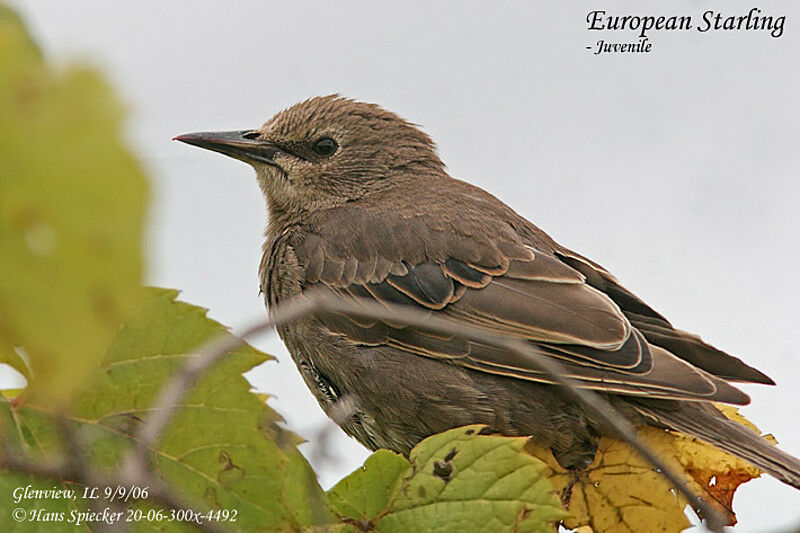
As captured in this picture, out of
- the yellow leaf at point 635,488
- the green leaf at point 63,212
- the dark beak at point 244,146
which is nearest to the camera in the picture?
the green leaf at point 63,212

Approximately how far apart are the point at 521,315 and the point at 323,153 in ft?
5.53

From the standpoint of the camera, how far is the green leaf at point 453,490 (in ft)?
6.43

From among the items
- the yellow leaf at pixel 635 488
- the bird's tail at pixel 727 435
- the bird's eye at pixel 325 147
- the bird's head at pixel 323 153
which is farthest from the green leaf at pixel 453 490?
the bird's eye at pixel 325 147

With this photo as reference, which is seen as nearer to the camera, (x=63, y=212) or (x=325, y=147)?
(x=63, y=212)

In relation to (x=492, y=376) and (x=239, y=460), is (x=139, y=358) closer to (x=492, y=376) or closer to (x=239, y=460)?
(x=239, y=460)

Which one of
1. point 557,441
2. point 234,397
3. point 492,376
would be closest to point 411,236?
point 492,376

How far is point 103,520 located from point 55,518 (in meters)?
0.78

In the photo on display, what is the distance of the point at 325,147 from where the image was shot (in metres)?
5.19

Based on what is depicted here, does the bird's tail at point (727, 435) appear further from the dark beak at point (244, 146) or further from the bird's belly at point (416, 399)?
the dark beak at point (244, 146)

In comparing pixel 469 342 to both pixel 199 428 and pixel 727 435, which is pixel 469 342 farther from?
pixel 199 428

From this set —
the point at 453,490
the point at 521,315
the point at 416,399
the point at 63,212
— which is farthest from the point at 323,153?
the point at 63,212

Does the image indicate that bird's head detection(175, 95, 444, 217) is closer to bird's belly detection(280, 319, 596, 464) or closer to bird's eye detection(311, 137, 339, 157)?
bird's eye detection(311, 137, 339, 157)

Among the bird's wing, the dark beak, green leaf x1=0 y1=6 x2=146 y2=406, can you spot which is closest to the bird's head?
the dark beak

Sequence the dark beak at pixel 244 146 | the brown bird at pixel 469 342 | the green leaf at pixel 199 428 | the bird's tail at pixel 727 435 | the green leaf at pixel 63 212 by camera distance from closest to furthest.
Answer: the green leaf at pixel 63 212
the green leaf at pixel 199 428
the bird's tail at pixel 727 435
the brown bird at pixel 469 342
the dark beak at pixel 244 146
